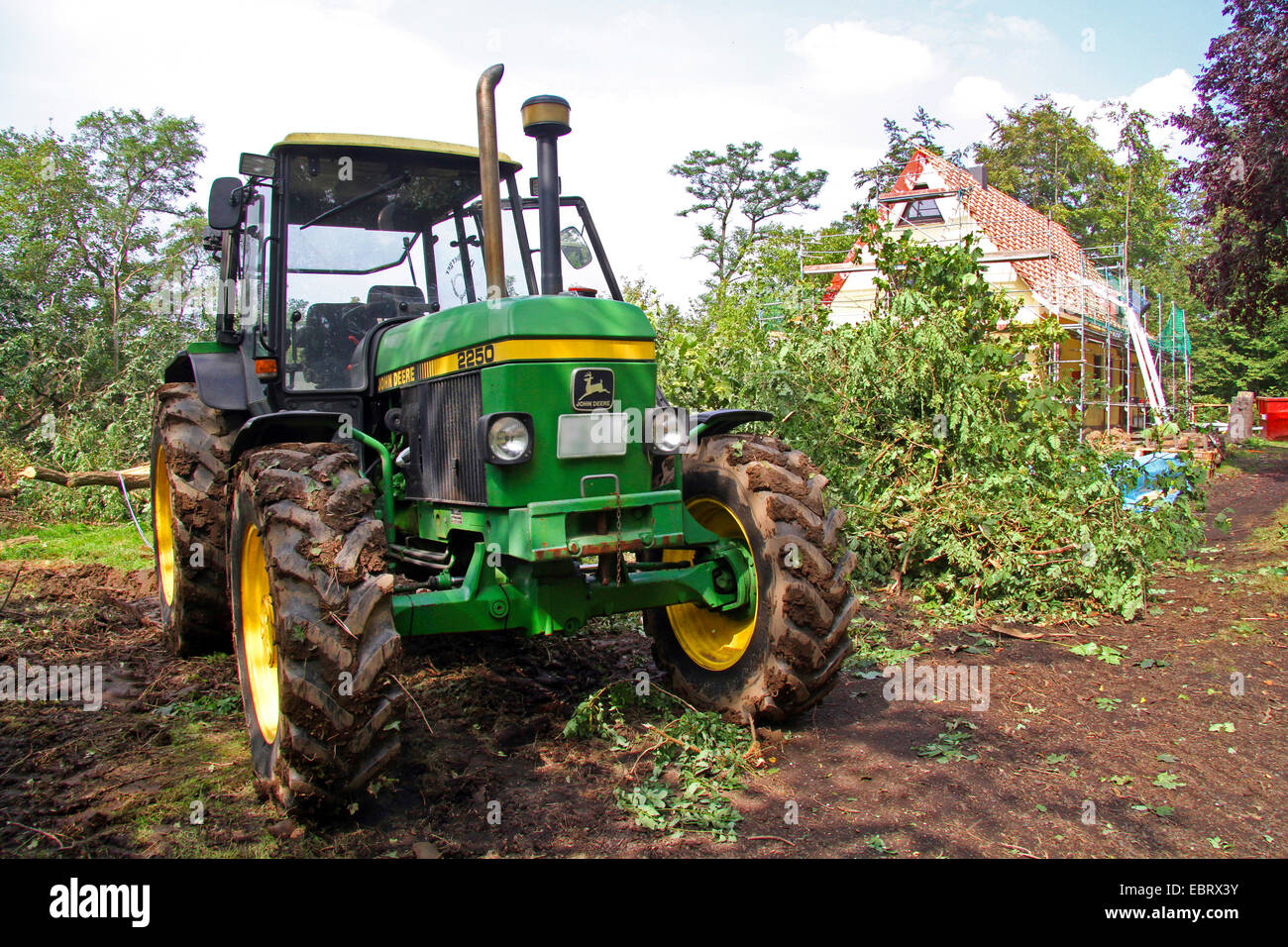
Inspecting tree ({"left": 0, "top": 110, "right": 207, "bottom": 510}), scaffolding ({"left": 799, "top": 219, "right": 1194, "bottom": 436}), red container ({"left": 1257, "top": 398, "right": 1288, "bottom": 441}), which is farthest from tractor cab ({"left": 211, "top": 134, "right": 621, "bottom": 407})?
red container ({"left": 1257, "top": 398, "right": 1288, "bottom": 441})

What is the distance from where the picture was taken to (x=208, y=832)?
335 cm

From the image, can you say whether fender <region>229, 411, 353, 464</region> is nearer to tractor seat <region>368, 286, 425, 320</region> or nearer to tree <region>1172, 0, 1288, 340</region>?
tractor seat <region>368, 286, 425, 320</region>

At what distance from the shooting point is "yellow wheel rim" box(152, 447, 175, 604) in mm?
5977

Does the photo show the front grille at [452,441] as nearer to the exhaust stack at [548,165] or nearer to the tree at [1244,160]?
the exhaust stack at [548,165]

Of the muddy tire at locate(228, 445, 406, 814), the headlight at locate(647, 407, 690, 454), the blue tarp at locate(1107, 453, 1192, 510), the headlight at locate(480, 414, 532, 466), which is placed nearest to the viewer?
the muddy tire at locate(228, 445, 406, 814)

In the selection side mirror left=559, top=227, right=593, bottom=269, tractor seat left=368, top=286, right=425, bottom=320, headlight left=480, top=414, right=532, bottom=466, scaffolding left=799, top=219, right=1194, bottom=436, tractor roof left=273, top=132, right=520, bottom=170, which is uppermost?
scaffolding left=799, top=219, right=1194, bottom=436

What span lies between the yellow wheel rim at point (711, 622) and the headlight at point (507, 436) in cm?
112

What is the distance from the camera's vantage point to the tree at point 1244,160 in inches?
524

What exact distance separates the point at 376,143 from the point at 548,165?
1.22m

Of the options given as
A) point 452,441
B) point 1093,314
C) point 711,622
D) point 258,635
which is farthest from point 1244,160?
point 258,635

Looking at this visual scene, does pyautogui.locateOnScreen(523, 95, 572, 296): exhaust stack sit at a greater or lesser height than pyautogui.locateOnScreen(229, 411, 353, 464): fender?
greater

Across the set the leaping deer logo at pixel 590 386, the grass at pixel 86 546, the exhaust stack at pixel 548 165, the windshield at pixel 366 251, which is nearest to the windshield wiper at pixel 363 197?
the windshield at pixel 366 251

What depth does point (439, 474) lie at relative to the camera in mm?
4223

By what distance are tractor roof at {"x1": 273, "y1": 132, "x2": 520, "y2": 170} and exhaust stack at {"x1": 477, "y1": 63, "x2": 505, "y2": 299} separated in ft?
2.11
